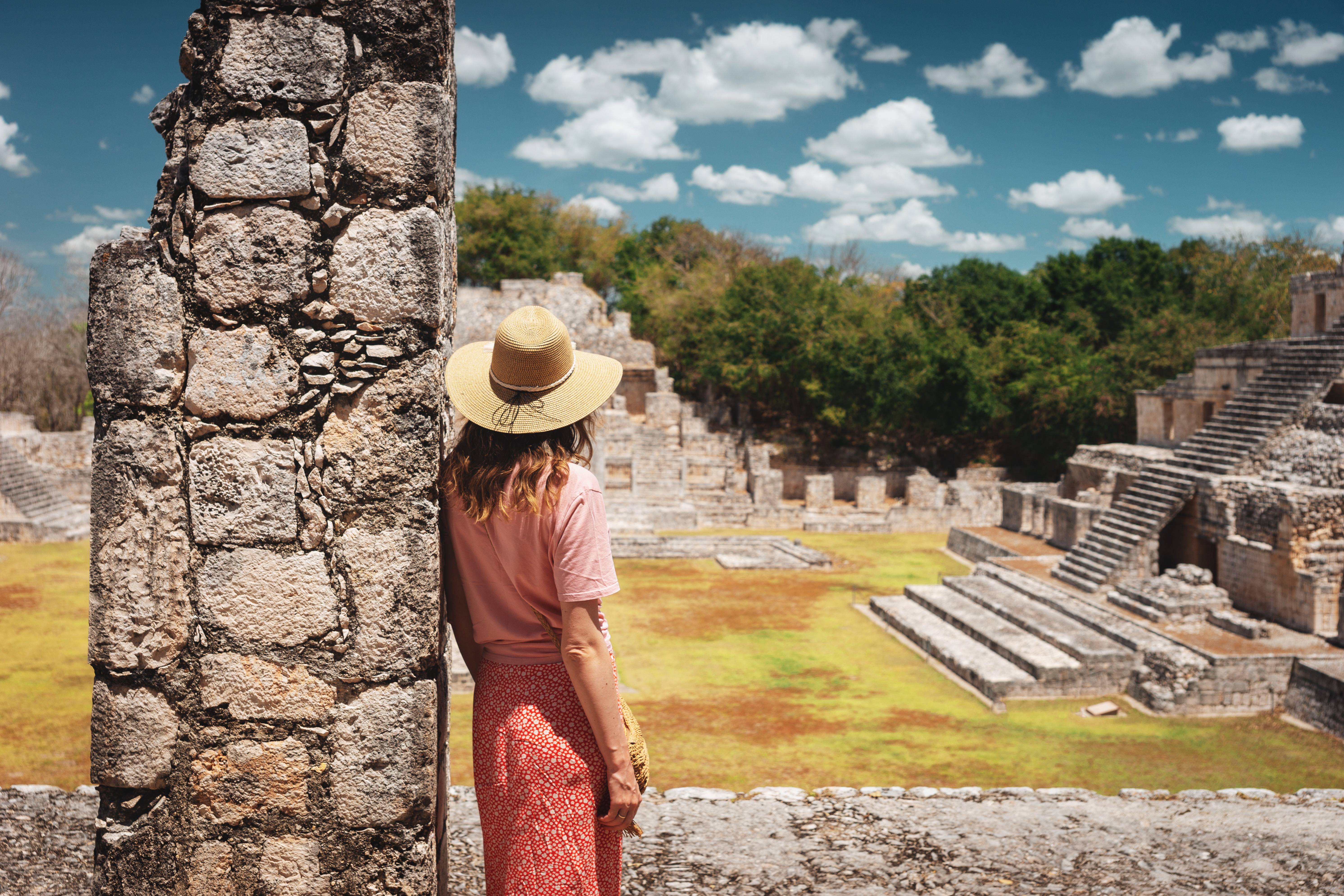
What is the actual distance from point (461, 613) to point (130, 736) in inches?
29.9

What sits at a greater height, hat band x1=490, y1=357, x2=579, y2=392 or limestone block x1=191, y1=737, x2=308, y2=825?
hat band x1=490, y1=357, x2=579, y2=392

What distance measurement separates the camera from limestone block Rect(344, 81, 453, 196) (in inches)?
84.1

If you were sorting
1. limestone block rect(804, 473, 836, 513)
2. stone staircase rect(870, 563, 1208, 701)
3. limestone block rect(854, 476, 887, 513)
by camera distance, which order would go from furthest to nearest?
limestone block rect(854, 476, 887, 513), limestone block rect(804, 473, 836, 513), stone staircase rect(870, 563, 1208, 701)

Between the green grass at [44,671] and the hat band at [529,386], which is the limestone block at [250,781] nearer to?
the hat band at [529,386]

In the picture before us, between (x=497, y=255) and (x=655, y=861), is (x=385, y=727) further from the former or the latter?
(x=497, y=255)

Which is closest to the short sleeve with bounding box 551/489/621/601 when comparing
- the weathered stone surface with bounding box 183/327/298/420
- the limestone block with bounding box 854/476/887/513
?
the weathered stone surface with bounding box 183/327/298/420

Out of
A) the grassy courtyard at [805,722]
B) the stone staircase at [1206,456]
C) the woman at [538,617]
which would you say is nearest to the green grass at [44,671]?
the grassy courtyard at [805,722]

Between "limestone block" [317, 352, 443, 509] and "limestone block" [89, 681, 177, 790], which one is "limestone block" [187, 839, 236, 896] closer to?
"limestone block" [89, 681, 177, 790]

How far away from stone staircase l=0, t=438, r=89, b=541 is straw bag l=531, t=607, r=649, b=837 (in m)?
19.1

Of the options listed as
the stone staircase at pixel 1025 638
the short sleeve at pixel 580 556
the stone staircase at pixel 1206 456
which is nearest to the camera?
the short sleeve at pixel 580 556

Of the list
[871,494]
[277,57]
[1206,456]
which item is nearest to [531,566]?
[277,57]

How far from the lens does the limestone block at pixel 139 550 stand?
213 cm

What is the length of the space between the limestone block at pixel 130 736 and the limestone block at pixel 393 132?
4.15 ft

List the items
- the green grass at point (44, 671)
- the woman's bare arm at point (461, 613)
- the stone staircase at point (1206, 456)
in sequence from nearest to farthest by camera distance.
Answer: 1. the woman's bare arm at point (461, 613)
2. the green grass at point (44, 671)
3. the stone staircase at point (1206, 456)
